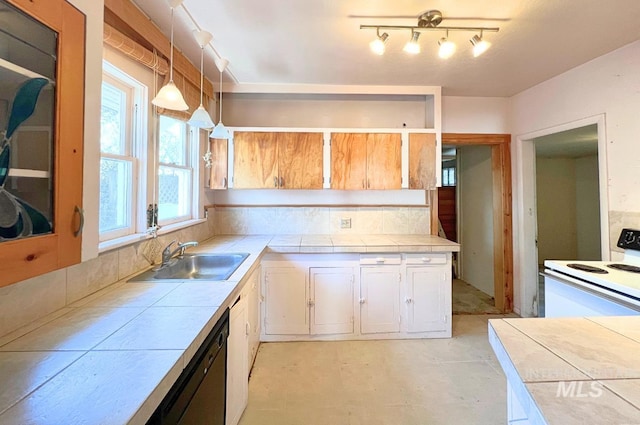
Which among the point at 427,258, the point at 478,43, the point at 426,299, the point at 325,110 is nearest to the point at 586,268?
the point at 427,258

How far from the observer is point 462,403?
1.83m

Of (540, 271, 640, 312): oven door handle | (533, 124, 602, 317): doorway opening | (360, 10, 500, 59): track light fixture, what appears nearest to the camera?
(540, 271, 640, 312): oven door handle

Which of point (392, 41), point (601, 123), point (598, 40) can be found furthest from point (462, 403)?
point (598, 40)

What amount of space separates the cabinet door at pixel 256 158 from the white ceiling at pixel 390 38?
0.59 m

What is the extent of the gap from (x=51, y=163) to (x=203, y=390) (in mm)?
926

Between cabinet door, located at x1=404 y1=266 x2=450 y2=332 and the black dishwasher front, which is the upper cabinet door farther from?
the black dishwasher front

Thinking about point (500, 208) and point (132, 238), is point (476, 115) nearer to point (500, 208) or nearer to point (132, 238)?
point (500, 208)

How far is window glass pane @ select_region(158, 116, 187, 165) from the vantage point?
6.95 feet

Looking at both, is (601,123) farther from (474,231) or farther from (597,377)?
(597,377)

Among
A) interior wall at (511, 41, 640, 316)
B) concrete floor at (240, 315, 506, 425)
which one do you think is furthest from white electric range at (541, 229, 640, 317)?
concrete floor at (240, 315, 506, 425)

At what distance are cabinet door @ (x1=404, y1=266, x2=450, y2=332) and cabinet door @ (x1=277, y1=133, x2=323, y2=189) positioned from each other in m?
1.35

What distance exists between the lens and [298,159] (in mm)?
2846

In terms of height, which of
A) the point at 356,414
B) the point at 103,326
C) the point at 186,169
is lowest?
the point at 356,414

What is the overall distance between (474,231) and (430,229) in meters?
1.37
